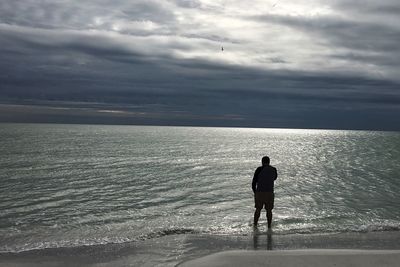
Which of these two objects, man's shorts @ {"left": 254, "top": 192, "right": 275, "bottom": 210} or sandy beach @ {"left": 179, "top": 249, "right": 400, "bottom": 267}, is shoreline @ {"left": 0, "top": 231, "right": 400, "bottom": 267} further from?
man's shorts @ {"left": 254, "top": 192, "right": 275, "bottom": 210}

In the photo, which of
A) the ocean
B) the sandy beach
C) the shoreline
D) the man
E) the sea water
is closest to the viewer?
the sandy beach

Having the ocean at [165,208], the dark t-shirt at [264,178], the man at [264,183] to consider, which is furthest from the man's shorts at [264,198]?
the ocean at [165,208]

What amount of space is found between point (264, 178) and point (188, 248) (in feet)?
12.6

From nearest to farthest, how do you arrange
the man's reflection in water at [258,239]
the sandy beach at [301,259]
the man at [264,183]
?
the sandy beach at [301,259]
the man's reflection in water at [258,239]
the man at [264,183]

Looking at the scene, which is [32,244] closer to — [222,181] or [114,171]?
[222,181]

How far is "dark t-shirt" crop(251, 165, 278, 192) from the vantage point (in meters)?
13.2

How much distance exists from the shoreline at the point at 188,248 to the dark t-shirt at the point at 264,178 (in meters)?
1.64

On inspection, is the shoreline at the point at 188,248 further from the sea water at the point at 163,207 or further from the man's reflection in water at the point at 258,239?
the sea water at the point at 163,207

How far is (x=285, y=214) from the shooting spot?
17047 mm

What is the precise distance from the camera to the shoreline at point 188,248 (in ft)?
33.0

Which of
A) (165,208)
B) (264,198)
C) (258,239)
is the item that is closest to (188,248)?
(258,239)

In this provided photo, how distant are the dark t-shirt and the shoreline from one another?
64.7 inches

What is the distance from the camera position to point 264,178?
1330 centimetres

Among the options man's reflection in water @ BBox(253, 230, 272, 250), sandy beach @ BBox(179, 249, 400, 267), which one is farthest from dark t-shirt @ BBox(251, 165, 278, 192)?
sandy beach @ BBox(179, 249, 400, 267)
